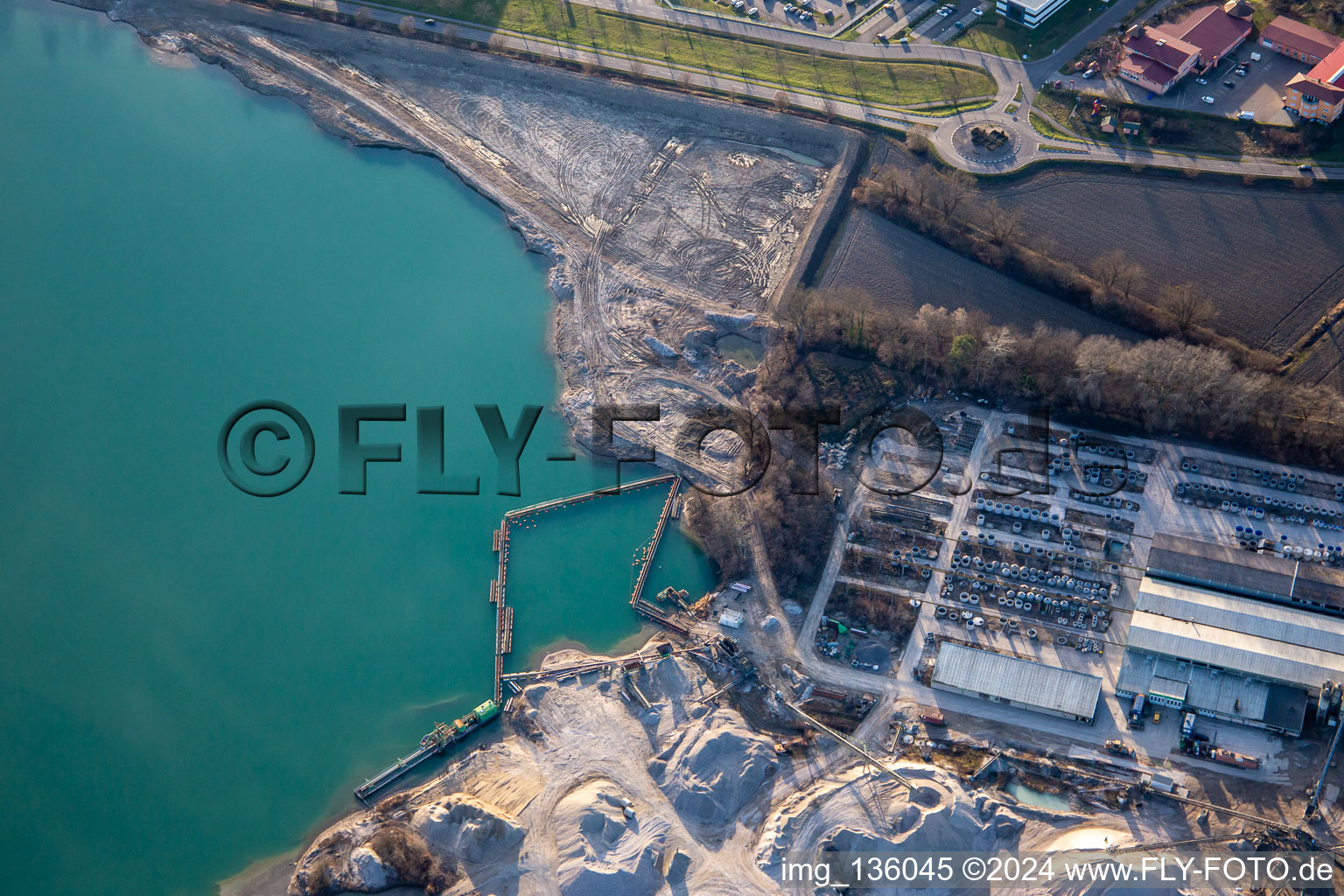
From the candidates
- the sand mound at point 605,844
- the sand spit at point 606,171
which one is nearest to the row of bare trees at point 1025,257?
the sand spit at point 606,171

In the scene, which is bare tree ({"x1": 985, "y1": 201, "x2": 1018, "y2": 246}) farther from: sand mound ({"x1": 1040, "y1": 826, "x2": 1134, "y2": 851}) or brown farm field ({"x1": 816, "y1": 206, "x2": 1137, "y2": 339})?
sand mound ({"x1": 1040, "y1": 826, "x2": 1134, "y2": 851})

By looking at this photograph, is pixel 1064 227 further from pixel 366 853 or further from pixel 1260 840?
pixel 366 853

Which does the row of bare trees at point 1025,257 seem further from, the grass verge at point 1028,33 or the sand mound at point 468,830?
the sand mound at point 468,830

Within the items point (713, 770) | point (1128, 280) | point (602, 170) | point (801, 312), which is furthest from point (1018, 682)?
point (602, 170)

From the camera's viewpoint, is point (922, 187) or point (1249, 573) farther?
point (922, 187)

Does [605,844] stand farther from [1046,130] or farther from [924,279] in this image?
[1046,130]
